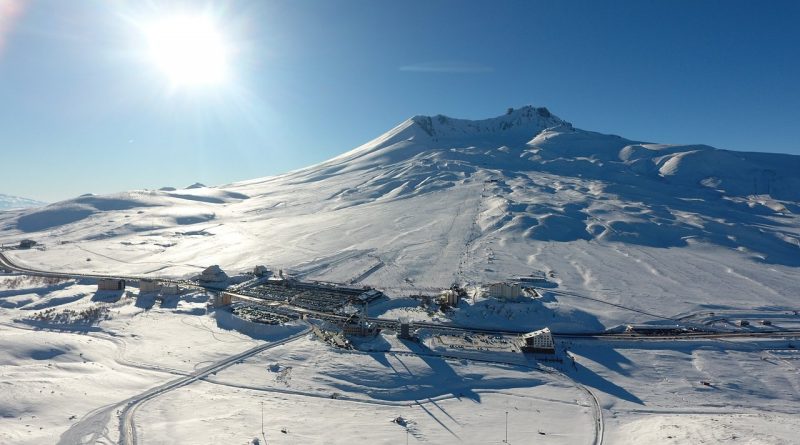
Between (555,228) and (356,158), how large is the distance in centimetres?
10305

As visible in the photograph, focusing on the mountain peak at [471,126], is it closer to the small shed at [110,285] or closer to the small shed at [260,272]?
the small shed at [260,272]

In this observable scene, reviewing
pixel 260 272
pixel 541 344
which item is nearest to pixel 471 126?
pixel 260 272

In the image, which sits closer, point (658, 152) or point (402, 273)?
point (402, 273)

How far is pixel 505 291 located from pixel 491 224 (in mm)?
34573

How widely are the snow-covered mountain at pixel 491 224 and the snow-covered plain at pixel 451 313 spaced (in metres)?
0.54

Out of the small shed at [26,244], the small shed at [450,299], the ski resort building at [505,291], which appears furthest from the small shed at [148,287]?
the small shed at [26,244]

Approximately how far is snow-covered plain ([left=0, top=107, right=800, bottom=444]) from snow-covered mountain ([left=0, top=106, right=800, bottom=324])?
1.78ft

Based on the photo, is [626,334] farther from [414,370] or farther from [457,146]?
[457,146]

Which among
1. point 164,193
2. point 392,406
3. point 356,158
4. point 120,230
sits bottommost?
point 392,406

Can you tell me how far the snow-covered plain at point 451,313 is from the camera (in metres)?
21.6

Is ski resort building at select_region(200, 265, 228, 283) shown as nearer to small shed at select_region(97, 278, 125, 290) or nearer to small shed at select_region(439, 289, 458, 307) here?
small shed at select_region(97, 278, 125, 290)

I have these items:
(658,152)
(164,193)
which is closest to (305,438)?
(164,193)

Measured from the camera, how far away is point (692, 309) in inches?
1560

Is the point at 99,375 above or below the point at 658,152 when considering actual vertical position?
below
